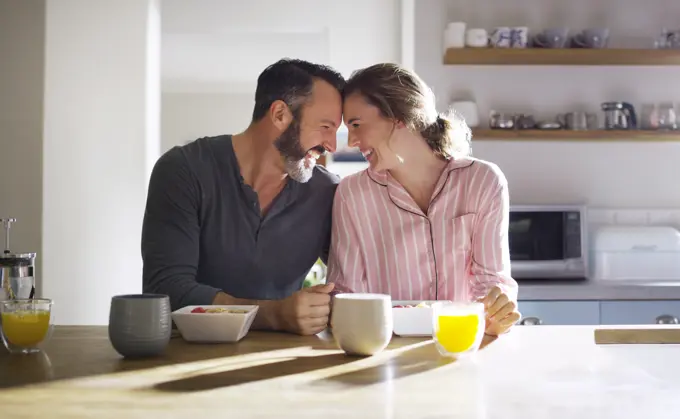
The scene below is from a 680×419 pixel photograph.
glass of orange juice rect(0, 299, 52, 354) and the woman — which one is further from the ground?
the woman

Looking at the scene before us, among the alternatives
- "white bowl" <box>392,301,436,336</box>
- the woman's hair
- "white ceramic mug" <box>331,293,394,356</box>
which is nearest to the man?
the woman's hair

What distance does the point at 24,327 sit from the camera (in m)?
1.38

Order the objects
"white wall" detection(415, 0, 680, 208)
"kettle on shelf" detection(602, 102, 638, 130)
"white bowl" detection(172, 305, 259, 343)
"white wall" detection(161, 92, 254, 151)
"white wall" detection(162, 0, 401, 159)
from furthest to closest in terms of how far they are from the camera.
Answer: "white wall" detection(161, 92, 254, 151), "white wall" detection(162, 0, 401, 159), "white wall" detection(415, 0, 680, 208), "kettle on shelf" detection(602, 102, 638, 130), "white bowl" detection(172, 305, 259, 343)

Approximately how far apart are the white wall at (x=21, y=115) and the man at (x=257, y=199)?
6.93 ft

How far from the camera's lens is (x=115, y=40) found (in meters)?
3.87

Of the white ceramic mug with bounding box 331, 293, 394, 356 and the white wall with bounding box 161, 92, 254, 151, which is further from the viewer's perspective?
the white wall with bounding box 161, 92, 254, 151

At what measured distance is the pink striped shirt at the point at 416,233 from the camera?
205cm

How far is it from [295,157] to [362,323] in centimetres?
92

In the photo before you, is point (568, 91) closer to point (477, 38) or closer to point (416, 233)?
point (477, 38)

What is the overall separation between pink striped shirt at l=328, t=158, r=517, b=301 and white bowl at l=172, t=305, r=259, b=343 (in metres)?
0.61

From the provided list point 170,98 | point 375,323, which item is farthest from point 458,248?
point 170,98

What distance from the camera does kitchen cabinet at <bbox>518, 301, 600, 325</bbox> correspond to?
3.60 meters

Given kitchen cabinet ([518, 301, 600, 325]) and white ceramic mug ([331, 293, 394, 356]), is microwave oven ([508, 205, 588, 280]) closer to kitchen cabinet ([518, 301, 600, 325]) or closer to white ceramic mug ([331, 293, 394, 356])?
kitchen cabinet ([518, 301, 600, 325])

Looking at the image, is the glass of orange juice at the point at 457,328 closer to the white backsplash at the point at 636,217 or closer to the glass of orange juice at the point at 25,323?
the glass of orange juice at the point at 25,323
